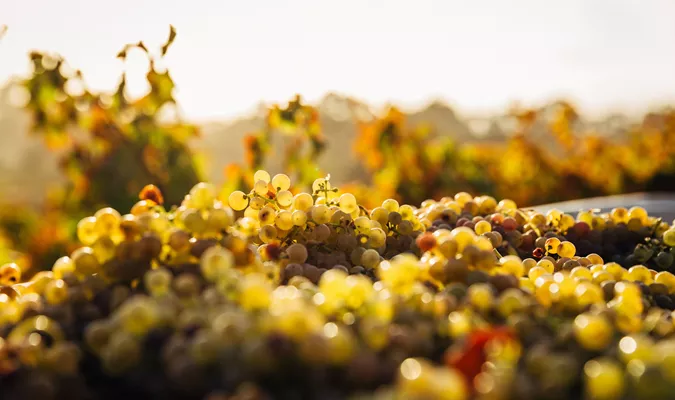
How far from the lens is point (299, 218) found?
1066mm

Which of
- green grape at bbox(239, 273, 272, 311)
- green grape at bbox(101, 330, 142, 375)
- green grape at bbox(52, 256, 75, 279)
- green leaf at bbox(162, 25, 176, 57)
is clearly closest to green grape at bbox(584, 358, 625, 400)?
Result: green grape at bbox(239, 273, 272, 311)

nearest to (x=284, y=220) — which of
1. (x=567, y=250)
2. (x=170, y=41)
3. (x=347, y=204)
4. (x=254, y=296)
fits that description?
(x=347, y=204)

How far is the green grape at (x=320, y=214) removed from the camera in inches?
42.0

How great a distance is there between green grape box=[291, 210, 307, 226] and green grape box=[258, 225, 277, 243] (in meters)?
0.04

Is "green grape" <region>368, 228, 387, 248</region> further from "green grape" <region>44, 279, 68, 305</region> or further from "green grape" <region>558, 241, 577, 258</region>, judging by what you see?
"green grape" <region>44, 279, 68, 305</region>

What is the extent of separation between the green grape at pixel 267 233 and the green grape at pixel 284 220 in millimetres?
13

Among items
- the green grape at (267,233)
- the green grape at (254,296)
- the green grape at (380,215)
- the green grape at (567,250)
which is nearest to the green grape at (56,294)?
the green grape at (254,296)

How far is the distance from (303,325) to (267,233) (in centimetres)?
52

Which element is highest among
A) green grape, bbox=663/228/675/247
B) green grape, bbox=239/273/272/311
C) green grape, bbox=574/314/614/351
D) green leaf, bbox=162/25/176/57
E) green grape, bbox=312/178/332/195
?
green leaf, bbox=162/25/176/57

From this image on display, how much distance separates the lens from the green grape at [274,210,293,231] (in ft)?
3.51

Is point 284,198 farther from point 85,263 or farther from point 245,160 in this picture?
point 245,160

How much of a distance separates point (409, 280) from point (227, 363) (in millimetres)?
265

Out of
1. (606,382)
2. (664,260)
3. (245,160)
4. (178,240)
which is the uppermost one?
(245,160)

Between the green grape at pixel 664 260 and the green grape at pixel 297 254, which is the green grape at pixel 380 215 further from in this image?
the green grape at pixel 664 260
